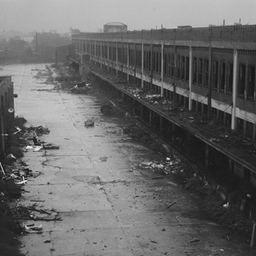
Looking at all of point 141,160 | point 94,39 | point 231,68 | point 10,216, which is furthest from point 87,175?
point 94,39

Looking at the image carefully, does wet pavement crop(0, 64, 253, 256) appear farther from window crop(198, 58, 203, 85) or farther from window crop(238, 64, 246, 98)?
window crop(238, 64, 246, 98)

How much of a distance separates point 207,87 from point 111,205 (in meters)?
10.1

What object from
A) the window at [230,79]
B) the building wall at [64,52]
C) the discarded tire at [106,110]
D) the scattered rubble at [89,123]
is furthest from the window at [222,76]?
the building wall at [64,52]

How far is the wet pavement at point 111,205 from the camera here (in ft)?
Result: 48.9

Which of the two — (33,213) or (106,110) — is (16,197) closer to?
(33,213)

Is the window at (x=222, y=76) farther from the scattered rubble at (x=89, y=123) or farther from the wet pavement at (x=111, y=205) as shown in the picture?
the scattered rubble at (x=89, y=123)

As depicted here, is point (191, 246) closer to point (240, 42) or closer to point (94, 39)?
point (240, 42)

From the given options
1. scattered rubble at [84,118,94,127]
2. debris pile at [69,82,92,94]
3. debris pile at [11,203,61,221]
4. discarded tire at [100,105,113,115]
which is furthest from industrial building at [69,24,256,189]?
debris pile at [69,82,92,94]

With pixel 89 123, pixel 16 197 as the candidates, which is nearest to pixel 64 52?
pixel 89 123

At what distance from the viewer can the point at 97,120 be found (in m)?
37.7

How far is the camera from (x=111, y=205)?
18.6 m

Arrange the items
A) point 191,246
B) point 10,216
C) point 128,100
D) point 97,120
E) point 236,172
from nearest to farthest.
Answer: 1. point 191,246
2. point 10,216
3. point 236,172
4. point 97,120
5. point 128,100

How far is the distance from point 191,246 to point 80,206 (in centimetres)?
493

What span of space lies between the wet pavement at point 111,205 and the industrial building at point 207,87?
8.17ft
